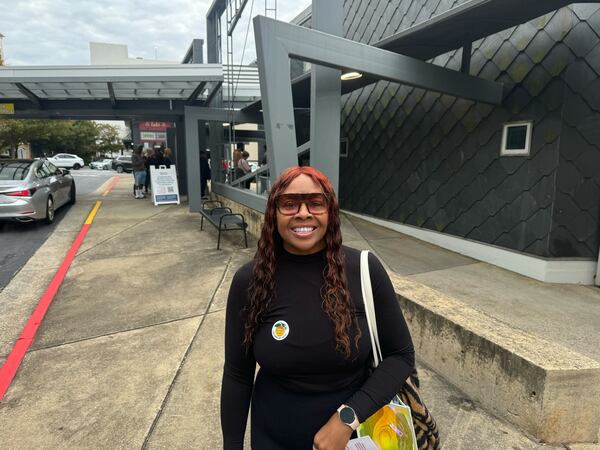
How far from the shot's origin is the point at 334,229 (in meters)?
1.49

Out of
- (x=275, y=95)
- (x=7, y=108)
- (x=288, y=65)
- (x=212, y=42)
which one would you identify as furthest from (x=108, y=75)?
(x=288, y=65)

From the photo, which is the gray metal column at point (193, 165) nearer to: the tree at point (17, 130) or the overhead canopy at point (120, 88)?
the overhead canopy at point (120, 88)

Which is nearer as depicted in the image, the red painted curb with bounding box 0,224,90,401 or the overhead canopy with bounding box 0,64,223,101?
the red painted curb with bounding box 0,224,90,401

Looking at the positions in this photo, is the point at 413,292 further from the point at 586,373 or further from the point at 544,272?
the point at 544,272

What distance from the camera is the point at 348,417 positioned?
133 centimetres

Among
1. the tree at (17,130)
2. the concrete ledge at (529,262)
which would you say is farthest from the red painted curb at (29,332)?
the tree at (17,130)

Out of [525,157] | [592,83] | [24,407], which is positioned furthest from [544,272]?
[24,407]

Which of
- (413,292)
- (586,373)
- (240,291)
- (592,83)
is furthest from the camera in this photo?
(592,83)

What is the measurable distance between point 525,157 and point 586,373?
3.81 metres

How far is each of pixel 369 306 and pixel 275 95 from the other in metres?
3.42

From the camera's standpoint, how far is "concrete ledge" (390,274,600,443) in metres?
2.33

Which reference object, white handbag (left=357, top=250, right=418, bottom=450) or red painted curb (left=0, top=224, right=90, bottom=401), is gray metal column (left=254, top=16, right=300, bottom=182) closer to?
red painted curb (left=0, top=224, right=90, bottom=401)

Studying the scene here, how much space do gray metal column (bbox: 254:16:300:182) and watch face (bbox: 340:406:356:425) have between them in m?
3.44

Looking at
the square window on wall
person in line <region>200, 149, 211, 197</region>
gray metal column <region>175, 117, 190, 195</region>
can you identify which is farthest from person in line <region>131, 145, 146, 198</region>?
the square window on wall
